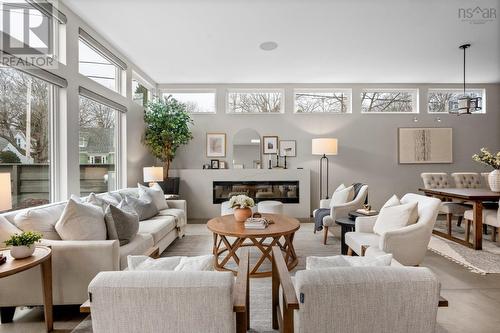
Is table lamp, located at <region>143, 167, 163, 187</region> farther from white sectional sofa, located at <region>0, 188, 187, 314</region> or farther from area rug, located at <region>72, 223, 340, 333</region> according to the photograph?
white sectional sofa, located at <region>0, 188, 187, 314</region>

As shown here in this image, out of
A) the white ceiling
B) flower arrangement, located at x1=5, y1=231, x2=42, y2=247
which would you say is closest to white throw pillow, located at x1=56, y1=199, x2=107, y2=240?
flower arrangement, located at x1=5, y1=231, x2=42, y2=247

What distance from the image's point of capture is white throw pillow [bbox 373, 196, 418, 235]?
2646mm

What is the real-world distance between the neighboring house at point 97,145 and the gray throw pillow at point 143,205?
0.80m

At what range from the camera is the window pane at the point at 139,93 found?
5227mm

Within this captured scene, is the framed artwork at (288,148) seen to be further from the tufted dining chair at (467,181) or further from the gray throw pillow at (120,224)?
the gray throw pillow at (120,224)

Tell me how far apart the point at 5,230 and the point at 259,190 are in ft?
14.4

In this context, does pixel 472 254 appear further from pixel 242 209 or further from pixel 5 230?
pixel 5 230

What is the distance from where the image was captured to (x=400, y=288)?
1.07 meters

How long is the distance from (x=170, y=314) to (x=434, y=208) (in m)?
2.53

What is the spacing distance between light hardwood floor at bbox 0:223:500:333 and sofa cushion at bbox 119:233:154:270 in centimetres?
49

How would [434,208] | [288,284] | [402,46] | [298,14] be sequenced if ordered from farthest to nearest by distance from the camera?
[402,46] → [298,14] → [434,208] → [288,284]

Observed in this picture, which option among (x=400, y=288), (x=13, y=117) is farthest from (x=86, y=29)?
(x=400, y=288)

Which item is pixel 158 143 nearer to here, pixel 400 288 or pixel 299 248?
pixel 299 248

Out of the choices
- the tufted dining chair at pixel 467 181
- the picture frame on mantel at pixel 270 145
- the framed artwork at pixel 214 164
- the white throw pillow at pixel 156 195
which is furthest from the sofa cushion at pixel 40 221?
the tufted dining chair at pixel 467 181
